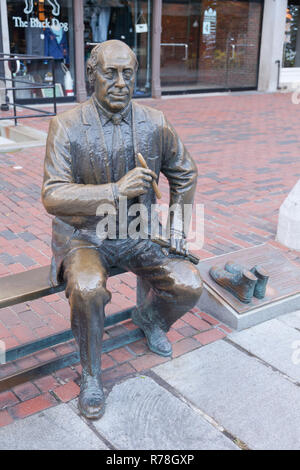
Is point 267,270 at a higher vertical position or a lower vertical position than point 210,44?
lower

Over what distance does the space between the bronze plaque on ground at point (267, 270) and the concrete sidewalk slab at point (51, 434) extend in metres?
1.35

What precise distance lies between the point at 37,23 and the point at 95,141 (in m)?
10.4

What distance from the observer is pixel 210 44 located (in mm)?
15375

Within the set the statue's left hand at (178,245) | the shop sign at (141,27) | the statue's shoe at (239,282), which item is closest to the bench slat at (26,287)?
the statue's left hand at (178,245)

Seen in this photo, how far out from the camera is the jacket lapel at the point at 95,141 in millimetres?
2611

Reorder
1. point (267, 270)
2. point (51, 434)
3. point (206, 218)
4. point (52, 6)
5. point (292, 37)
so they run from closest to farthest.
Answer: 1. point (51, 434)
2. point (267, 270)
3. point (206, 218)
4. point (52, 6)
5. point (292, 37)

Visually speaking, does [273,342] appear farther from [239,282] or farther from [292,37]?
[292,37]

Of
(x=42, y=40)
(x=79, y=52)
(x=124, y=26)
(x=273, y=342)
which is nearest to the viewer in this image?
(x=273, y=342)

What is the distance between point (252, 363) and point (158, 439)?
86 centimetres

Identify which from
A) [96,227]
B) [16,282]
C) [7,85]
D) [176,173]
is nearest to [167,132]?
[176,173]

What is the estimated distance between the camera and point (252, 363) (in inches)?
118

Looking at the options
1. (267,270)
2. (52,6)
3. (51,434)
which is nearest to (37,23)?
(52,6)

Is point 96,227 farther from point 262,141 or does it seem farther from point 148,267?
point 262,141

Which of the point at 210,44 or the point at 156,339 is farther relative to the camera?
the point at 210,44
